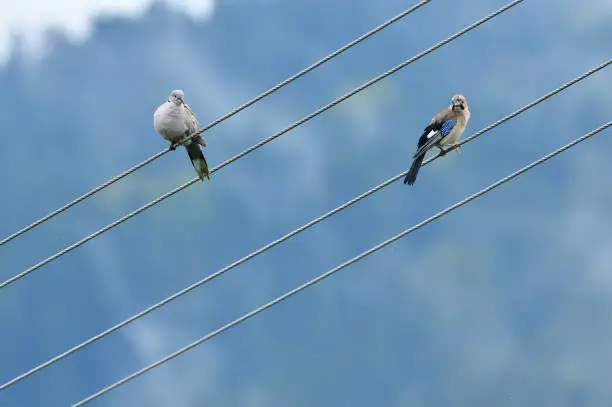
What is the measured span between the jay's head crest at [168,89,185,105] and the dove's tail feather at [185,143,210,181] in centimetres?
60

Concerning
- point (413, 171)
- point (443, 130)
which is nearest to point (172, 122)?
point (413, 171)

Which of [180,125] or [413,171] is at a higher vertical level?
[180,125]

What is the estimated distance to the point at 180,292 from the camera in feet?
40.4

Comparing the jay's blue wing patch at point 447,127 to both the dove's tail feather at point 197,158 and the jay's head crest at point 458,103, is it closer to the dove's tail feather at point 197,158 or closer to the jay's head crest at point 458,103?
the jay's head crest at point 458,103

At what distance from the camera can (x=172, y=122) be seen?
1650cm

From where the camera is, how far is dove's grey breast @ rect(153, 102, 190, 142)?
54.1 feet

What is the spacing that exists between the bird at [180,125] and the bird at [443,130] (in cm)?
277

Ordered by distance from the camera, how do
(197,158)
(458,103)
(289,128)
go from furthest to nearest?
(458,103) → (197,158) → (289,128)

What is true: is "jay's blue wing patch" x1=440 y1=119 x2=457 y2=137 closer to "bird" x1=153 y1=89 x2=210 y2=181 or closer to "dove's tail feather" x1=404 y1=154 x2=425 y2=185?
"dove's tail feather" x1=404 y1=154 x2=425 y2=185

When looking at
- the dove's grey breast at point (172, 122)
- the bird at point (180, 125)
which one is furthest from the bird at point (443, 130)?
the dove's grey breast at point (172, 122)

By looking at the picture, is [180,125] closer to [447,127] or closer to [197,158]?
[197,158]

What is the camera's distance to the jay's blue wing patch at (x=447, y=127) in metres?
16.7

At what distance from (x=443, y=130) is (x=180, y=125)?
3531 mm

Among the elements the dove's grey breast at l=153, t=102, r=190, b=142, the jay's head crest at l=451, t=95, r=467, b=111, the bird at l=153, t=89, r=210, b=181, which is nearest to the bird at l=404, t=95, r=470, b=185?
the jay's head crest at l=451, t=95, r=467, b=111
